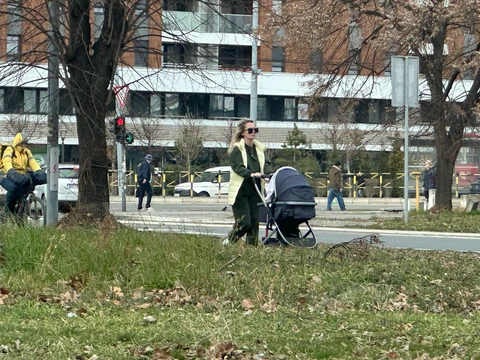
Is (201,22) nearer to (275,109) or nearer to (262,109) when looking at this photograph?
(262,109)

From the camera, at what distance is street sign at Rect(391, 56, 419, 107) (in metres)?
17.8

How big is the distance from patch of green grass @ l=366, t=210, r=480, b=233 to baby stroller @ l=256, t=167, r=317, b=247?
7659 millimetres

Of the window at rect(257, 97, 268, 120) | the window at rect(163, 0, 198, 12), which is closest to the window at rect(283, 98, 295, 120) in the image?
the window at rect(257, 97, 268, 120)

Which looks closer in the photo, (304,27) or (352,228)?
(352,228)

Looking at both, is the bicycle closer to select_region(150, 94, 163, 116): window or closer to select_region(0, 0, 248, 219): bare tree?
select_region(0, 0, 248, 219): bare tree

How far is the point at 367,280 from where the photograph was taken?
8.69 m

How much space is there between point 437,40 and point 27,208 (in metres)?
11.1

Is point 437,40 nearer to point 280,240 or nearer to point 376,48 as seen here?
point 376,48

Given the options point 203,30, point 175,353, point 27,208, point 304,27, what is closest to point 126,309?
point 175,353

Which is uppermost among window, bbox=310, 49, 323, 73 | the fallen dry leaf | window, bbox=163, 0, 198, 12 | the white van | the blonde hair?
window, bbox=310, 49, 323, 73

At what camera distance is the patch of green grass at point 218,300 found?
19.7 ft

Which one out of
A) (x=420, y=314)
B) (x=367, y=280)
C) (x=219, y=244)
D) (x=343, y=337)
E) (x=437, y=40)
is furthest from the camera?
(x=437, y=40)

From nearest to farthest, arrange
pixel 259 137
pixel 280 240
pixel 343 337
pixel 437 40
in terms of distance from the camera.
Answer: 1. pixel 343 337
2. pixel 280 240
3. pixel 437 40
4. pixel 259 137

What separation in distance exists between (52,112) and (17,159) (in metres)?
0.96
